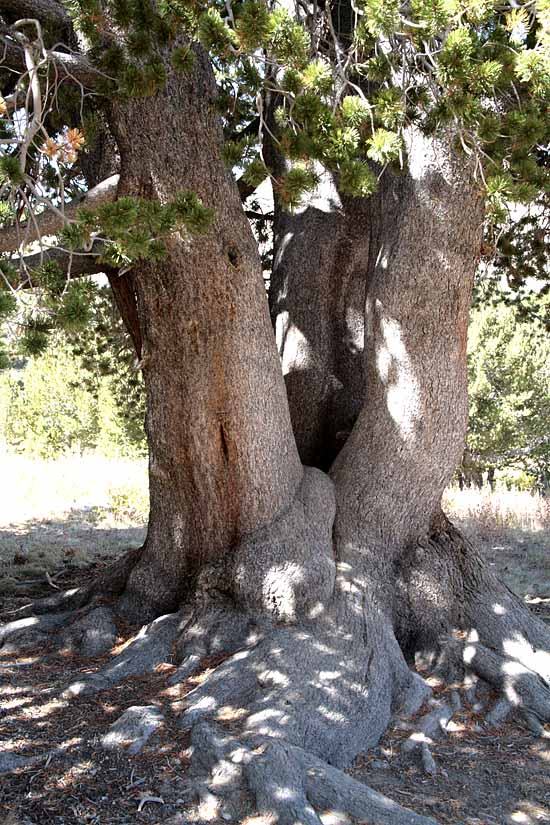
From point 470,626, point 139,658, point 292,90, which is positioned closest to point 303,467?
point 470,626

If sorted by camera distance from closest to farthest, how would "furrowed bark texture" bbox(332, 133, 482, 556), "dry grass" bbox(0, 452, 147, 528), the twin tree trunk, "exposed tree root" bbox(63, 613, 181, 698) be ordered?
"exposed tree root" bbox(63, 613, 181, 698) → the twin tree trunk → "furrowed bark texture" bbox(332, 133, 482, 556) → "dry grass" bbox(0, 452, 147, 528)

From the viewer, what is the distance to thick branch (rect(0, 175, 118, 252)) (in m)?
3.84

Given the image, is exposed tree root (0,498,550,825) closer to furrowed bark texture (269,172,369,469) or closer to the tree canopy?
furrowed bark texture (269,172,369,469)

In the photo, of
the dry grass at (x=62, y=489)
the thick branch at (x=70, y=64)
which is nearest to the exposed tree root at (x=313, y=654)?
the thick branch at (x=70, y=64)

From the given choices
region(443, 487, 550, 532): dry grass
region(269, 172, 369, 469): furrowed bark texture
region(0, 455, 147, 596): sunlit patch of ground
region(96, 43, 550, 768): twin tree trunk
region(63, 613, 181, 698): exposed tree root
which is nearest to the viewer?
region(63, 613, 181, 698): exposed tree root

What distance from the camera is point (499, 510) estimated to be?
1109 cm

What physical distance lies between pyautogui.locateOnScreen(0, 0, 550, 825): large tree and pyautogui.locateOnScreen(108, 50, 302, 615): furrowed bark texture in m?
0.01

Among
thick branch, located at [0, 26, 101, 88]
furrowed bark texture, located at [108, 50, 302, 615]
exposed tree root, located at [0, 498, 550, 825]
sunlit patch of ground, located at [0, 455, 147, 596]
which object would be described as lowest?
sunlit patch of ground, located at [0, 455, 147, 596]

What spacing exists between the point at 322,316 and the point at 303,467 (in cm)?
131

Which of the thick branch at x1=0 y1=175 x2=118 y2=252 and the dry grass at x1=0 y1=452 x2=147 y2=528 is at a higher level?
the thick branch at x1=0 y1=175 x2=118 y2=252

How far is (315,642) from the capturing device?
407 centimetres

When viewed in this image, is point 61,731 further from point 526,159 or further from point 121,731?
point 526,159

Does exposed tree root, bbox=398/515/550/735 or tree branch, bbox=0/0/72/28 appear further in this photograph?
exposed tree root, bbox=398/515/550/735

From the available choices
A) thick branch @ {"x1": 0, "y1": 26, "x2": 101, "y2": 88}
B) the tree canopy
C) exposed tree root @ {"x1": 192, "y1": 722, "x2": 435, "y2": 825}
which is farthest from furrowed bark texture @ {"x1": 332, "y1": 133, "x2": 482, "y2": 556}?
thick branch @ {"x1": 0, "y1": 26, "x2": 101, "y2": 88}
